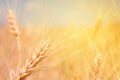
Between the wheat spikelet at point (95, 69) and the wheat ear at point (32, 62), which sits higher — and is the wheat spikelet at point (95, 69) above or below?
below

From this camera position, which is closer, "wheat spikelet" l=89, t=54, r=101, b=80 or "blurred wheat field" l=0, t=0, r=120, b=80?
"blurred wheat field" l=0, t=0, r=120, b=80

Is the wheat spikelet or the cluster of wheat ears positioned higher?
the cluster of wheat ears

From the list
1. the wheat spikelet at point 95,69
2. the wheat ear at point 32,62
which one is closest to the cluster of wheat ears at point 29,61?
the wheat ear at point 32,62

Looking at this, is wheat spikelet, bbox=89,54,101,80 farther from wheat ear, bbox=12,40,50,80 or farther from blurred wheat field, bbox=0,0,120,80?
wheat ear, bbox=12,40,50,80

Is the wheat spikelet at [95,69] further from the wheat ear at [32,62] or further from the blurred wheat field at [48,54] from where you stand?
the wheat ear at [32,62]

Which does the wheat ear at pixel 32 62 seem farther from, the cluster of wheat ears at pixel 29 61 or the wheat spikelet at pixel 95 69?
the wheat spikelet at pixel 95 69

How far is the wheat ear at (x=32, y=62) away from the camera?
88cm

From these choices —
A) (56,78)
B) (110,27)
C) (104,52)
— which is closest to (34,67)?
(104,52)

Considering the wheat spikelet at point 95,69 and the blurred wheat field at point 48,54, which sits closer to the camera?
the blurred wheat field at point 48,54

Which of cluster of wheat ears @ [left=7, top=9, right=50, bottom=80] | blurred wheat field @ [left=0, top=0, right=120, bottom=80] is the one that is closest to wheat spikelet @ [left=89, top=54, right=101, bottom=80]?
blurred wheat field @ [left=0, top=0, right=120, bottom=80]

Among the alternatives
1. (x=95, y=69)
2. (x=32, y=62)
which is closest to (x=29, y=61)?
(x=32, y=62)

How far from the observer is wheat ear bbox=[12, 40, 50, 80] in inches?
34.6

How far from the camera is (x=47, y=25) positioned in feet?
3.34

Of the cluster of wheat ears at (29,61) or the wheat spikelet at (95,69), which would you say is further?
the wheat spikelet at (95,69)
